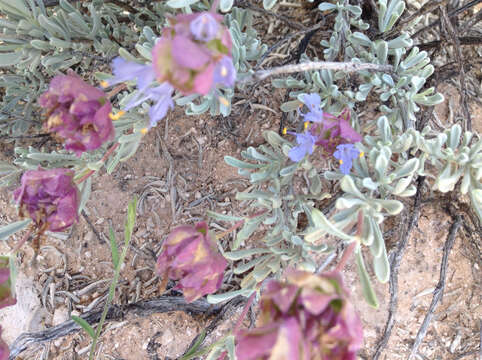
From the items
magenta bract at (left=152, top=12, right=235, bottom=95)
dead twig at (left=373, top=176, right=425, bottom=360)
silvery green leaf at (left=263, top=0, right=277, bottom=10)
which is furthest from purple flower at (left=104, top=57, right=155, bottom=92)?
dead twig at (left=373, top=176, right=425, bottom=360)

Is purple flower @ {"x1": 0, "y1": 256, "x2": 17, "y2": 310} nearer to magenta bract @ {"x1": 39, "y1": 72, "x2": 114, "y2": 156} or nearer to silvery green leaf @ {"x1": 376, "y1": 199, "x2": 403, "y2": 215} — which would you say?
magenta bract @ {"x1": 39, "y1": 72, "x2": 114, "y2": 156}

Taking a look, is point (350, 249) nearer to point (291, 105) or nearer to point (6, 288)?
point (291, 105)

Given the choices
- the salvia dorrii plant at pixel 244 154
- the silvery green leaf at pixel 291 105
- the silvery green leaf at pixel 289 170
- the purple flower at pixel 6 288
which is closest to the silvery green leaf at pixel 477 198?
the salvia dorrii plant at pixel 244 154

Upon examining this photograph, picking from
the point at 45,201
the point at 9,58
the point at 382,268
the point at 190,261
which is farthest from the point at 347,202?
the point at 9,58

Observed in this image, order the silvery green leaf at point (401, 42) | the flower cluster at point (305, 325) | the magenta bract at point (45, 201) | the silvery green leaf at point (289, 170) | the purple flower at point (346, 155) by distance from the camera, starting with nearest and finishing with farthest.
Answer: the flower cluster at point (305, 325) < the magenta bract at point (45, 201) < the purple flower at point (346, 155) < the silvery green leaf at point (289, 170) < the silvery green leaf at point (401, 42)

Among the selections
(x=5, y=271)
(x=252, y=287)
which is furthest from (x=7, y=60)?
(x=252, y=287)

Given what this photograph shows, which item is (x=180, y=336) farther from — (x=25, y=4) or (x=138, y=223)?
(x=25, y=4)

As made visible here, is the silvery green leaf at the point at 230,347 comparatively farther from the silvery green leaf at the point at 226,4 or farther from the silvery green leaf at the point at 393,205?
the silvery green leaf at the point at 226,4
